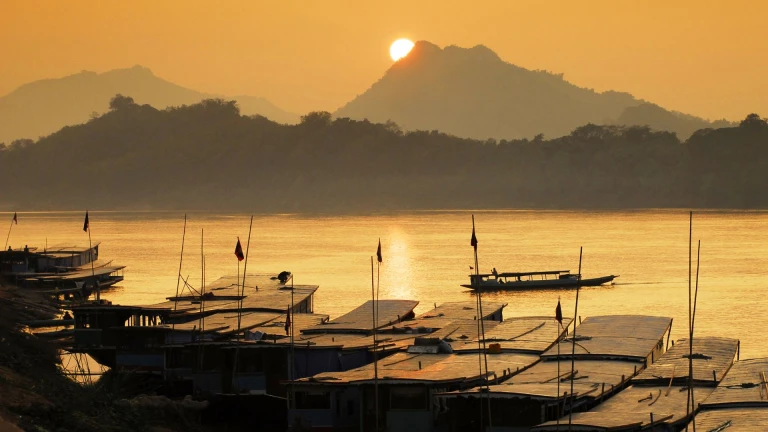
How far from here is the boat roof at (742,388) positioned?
2647 cm

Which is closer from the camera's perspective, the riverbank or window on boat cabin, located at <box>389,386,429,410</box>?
the riverbank

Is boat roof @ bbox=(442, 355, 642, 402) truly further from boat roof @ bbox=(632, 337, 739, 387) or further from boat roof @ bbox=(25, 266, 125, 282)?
boat roof @ bbox=(25, 266, 125, 282)

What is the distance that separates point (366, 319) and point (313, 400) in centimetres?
1455

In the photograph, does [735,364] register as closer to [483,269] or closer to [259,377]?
[259,377]

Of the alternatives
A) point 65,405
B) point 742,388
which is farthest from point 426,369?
point 65,405

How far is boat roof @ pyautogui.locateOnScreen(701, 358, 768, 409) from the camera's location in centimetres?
2647

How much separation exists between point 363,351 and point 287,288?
1928cm

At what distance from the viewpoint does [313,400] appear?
2884 cm

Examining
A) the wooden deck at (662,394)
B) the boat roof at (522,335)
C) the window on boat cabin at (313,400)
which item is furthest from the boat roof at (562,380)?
the window on boat cabin at (313,400)

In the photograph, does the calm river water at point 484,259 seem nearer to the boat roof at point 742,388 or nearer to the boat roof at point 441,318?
the boat roof at point 441,318

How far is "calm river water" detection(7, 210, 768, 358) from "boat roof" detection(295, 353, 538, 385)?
17.8m

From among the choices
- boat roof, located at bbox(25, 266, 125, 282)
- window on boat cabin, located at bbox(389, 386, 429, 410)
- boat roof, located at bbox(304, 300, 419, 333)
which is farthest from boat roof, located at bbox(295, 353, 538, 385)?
boat roof, located at bbox(25, 266, 125, 282)

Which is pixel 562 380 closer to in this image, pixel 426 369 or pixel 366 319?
pixel 426 369

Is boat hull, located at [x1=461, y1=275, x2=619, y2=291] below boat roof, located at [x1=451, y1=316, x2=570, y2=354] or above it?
below
